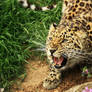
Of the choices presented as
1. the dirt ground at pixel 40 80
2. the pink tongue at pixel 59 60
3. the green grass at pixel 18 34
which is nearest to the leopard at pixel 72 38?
the pink tongue at pixel 59 60

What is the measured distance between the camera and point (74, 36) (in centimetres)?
419

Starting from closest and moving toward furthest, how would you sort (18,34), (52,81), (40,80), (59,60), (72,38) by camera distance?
1. (72,38)
2. (59,60)
3. (52,81)
4. (40,80)
5. (18,34)

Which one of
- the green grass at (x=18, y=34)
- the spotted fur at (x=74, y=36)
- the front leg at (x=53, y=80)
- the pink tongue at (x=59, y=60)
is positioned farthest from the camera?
the green grass at (x=18, y=34)

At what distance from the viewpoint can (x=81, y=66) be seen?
16.0 feet

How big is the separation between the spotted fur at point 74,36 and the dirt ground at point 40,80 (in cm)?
37

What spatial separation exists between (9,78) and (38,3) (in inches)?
86.1

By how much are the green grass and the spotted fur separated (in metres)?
1.04

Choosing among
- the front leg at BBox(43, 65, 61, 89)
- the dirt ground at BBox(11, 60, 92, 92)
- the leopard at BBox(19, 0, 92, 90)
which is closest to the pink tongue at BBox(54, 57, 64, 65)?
the leopard at BBox(19, 0, 92, 90)

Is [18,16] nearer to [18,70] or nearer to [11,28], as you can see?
[11,28]

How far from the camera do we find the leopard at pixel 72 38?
165 inches

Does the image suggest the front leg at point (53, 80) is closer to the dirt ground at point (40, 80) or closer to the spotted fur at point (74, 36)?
the dirt ground at point (40, 80)

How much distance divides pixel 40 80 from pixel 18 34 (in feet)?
4.04

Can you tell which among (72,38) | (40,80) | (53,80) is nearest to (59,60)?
(72,38)

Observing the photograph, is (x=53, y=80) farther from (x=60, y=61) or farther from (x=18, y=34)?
(x=18, y=34)
